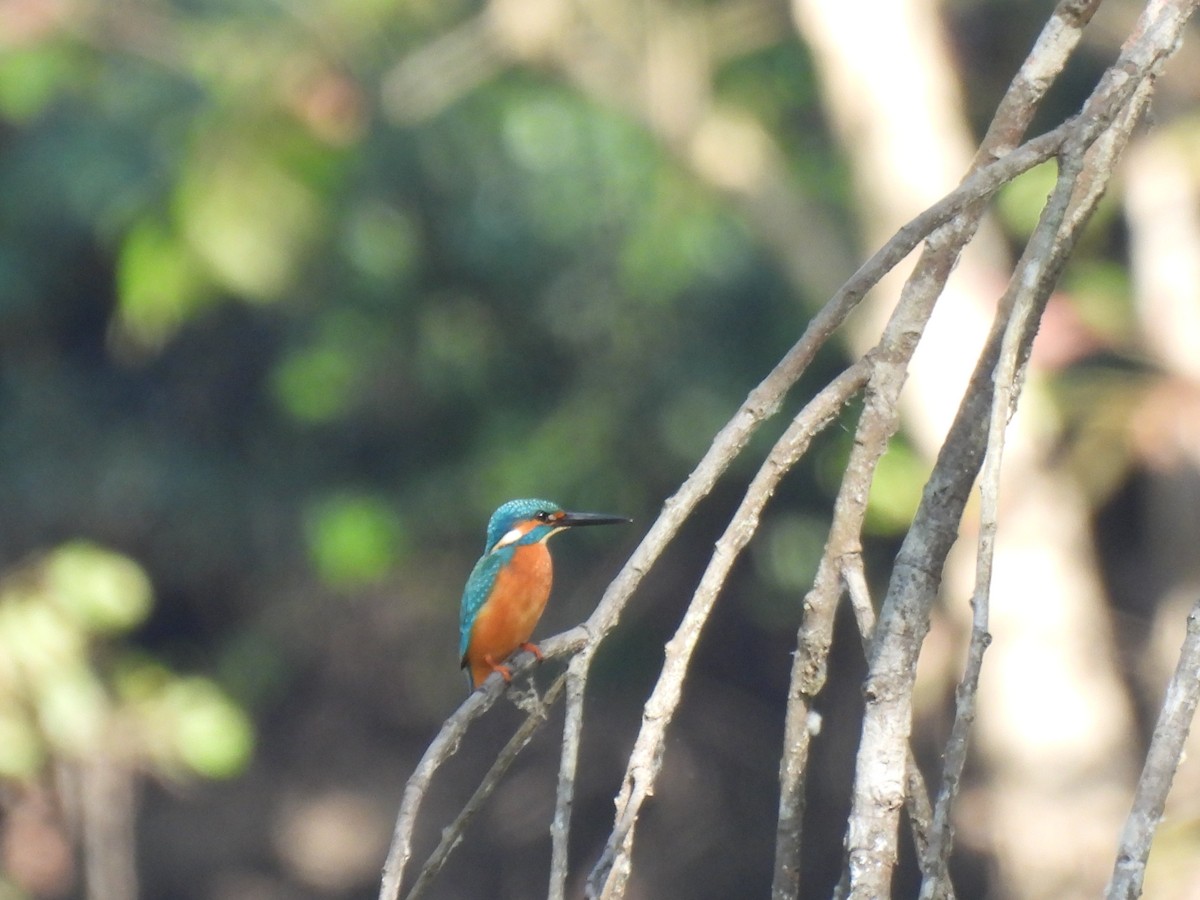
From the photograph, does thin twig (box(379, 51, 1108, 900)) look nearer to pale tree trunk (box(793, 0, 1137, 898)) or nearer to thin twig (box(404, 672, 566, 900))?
thin twig (box(404, 672, 566, 900))

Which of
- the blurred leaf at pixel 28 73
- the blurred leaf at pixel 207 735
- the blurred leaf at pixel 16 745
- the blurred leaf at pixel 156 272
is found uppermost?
the blurred leaf at pixel 28 73

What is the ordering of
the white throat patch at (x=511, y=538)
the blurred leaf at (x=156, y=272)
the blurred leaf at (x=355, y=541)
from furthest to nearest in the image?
the blurred leaf at (x=355, y=541) → the blurred leaf at (x=156, y=272) → the white throat patch at (x=511, y=538)

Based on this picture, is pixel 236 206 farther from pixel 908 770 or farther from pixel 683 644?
pixel 908 770

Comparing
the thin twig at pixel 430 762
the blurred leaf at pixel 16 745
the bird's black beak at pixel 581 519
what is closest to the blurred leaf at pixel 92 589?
the blurred leaf at pixel 16 745

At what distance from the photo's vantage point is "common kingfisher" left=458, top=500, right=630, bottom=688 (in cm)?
350

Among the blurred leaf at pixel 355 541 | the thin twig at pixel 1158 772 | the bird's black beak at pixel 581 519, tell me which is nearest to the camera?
the thin twig at pixel 1158 772

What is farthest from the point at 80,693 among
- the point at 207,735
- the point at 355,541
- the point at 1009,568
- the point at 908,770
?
the point at 908,770

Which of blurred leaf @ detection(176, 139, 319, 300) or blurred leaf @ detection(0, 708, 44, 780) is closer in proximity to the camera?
blurred leaf @ detection(176, 139, 319, 300)

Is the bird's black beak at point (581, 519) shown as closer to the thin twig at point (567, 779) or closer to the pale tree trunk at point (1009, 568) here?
the thin twig at point (567, 779)

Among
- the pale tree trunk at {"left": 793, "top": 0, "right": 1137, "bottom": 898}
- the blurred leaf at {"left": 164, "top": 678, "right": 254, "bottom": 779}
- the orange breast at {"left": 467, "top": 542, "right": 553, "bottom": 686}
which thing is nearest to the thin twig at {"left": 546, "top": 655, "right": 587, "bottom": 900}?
the orange breast at {"left": 467, "top": 542, "right": 553, "bottom": 686}

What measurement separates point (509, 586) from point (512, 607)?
0.17 ft

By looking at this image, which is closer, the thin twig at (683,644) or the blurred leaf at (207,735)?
the thin twig at (683,644)

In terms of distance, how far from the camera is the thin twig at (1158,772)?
1.15 meters

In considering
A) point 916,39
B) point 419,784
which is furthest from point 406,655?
point 419,784
